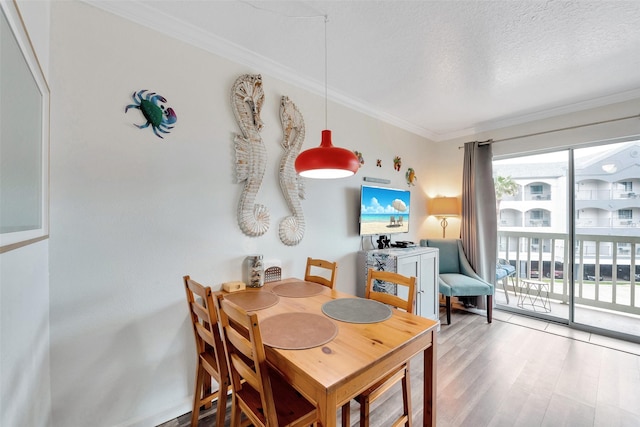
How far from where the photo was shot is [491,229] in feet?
11.2

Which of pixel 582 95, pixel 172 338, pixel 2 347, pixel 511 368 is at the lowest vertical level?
pixel 511 368

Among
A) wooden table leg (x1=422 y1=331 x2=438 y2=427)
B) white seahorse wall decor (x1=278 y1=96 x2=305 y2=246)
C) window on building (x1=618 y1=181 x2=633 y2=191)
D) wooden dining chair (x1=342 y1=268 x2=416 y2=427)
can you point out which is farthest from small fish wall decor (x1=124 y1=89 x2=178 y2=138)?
window on building (x1=618 y1=181 x2=633 y2=191)

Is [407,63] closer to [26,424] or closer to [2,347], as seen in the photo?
[2,347]

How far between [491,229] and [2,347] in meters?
4.22

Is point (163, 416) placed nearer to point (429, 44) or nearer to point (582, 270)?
point (429, 44)

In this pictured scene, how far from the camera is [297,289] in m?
1.83

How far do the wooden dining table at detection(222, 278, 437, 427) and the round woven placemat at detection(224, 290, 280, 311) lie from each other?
0.23ft

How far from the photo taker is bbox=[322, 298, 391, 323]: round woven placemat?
1.34 metres

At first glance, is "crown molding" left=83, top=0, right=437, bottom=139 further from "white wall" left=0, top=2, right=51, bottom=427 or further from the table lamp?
the table lamp

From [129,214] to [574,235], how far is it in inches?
176

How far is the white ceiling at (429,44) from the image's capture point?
1.56 m

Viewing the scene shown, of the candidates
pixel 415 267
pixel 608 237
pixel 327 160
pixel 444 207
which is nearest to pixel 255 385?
pixel 327 160

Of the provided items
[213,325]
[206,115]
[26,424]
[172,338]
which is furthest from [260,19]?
[26,424]

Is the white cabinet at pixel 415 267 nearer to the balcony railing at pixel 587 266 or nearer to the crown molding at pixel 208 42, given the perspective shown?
the balcony railing at pixel 587 266
